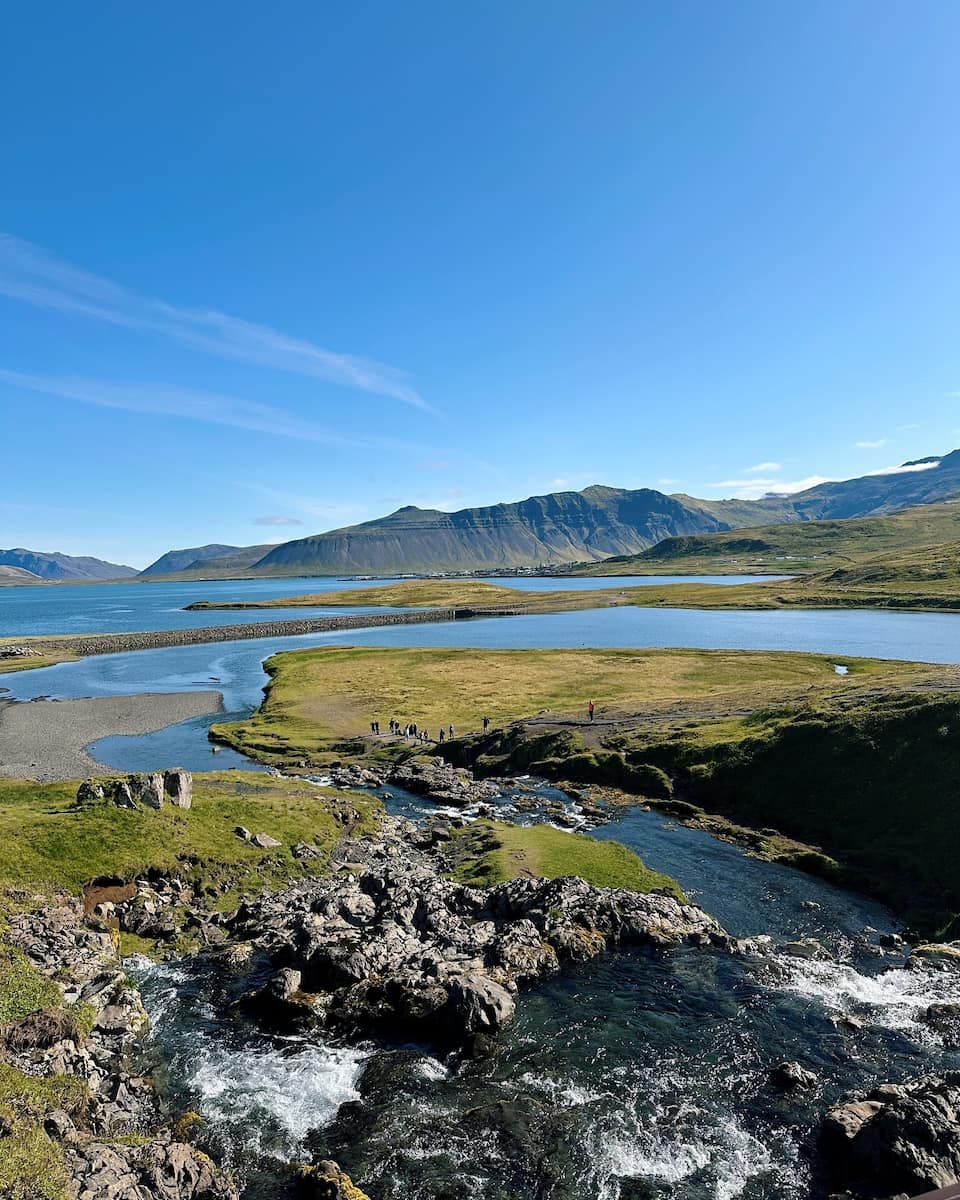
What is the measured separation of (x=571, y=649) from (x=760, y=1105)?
456 ft

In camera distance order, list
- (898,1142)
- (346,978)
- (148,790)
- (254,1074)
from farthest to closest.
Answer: (148,790), (346,978), (254,1074), (898,1142)

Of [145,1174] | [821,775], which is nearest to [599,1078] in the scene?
[145,1174]

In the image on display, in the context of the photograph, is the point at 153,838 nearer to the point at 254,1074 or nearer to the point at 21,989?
the point at 21,989

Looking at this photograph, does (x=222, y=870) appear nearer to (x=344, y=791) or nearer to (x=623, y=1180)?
(x=344, y=791)

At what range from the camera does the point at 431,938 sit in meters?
37.6

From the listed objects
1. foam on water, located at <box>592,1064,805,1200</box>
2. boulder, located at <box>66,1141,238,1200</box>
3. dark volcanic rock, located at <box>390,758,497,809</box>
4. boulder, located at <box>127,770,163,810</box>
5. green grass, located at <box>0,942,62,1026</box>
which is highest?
boulder, located at <box>127,770,163,810</box>

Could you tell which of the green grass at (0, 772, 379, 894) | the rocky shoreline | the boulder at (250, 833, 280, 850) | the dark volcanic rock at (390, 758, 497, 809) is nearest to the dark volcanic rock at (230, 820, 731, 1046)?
the rocky shoreline

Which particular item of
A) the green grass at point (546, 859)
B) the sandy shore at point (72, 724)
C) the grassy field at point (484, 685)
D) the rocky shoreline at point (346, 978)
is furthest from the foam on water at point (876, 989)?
the sandy shore at point (72, 724)

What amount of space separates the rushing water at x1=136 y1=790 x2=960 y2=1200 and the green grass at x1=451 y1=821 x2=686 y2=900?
8951 millimetres

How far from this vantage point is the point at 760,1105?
26125mm

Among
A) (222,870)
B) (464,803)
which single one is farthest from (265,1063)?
(464,803)

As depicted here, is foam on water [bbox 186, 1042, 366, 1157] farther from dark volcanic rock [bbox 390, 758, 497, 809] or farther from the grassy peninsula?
dark volcanic rock [bbox 390, 758, 497, 809]

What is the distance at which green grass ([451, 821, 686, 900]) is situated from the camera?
46250 mm

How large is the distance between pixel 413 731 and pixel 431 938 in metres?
52.9
